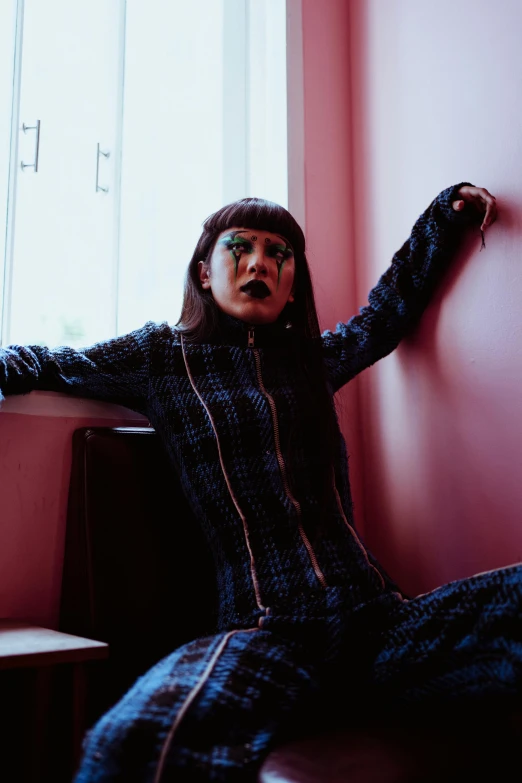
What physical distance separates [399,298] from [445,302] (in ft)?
0.31

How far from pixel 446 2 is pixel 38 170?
97 centimetres

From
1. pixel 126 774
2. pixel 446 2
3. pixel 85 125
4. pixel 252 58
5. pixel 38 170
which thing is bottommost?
pixel 126 774

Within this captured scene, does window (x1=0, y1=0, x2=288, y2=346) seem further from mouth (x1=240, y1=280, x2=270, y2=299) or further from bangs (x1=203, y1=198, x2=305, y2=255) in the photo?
mouth (x1=240, y1=280, x2=270, y2=299)

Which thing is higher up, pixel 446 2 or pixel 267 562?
pixel 446 2

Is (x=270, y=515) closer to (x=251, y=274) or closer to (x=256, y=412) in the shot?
(x=256, y=412)

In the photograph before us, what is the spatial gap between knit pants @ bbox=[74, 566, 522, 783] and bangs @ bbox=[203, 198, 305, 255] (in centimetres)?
73

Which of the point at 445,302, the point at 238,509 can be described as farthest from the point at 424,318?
the point at 238,509

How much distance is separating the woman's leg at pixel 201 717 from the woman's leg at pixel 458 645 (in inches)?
5.3

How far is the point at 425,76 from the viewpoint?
4.93 ft

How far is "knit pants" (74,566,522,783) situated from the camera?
750 millimetres

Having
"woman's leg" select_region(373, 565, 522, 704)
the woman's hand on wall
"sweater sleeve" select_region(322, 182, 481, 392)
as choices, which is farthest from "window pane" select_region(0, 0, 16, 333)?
"woman's leg" select_region(373, 565, 522, 704)

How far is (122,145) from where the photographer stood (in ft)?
5.68

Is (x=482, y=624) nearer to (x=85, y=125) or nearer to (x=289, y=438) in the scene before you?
(x=289, y=438)

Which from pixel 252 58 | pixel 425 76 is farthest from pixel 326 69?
pixel 425 76
